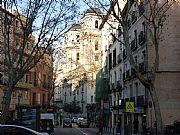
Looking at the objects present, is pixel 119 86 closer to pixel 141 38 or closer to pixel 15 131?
pixel 141 38

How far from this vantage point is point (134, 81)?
45281 mm

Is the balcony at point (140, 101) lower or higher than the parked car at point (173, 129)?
higher

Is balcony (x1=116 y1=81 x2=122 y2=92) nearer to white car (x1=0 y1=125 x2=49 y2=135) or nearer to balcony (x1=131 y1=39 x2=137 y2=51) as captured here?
balcony (x1=131 y1=39 x2=137 y2=51)

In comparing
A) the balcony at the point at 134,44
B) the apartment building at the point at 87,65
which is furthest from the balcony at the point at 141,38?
the apartment building at the point at 87,65

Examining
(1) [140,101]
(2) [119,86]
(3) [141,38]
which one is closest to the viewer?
(1) [140,101]

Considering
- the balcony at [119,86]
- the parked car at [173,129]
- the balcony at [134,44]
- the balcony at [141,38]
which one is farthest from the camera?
the balcony at [119,86]

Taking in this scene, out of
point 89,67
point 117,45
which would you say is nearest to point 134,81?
point 117,45

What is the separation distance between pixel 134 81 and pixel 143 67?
17.6 ft

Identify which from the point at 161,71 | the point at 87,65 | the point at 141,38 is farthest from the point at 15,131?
the point at 87,65

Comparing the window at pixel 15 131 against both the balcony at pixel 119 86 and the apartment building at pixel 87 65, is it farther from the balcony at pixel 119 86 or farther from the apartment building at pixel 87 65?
the apartment building at pixel 87 65

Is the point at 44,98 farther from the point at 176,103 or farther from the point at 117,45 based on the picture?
the point at 176,103

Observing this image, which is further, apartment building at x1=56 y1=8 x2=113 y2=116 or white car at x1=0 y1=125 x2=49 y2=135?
apartment building at x1=56 y1=8 x2=113 y2=116

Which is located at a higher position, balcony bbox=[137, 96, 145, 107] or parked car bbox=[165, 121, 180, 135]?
balcony bbox=[137, 96, 145, 107]

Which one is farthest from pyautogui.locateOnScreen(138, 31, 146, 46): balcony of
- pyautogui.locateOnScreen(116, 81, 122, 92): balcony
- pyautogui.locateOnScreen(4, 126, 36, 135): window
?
pyautogui.locateOnScreen(4, 126, 36, 135): window
